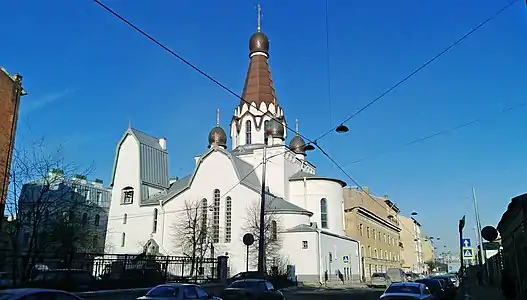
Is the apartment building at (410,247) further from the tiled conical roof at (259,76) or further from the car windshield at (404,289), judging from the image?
the car windshield at (404,289)

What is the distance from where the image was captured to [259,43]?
2525 inches

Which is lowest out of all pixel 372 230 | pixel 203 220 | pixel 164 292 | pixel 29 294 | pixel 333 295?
pixel 333 295

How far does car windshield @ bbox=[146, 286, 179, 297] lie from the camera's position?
14.1m

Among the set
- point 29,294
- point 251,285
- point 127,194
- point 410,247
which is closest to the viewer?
point 29,294

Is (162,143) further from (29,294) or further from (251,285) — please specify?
(29,294)

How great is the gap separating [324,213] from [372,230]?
791 inches

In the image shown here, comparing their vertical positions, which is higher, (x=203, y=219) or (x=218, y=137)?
(x=218, y=137)

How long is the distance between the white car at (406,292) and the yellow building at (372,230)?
153 feet

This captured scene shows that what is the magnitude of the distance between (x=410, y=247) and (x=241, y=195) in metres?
68.7

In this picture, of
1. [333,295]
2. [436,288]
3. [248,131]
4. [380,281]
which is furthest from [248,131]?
[436,288]

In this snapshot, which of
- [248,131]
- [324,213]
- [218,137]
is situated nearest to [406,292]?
[324,213]

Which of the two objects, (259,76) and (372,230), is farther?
(372,230)

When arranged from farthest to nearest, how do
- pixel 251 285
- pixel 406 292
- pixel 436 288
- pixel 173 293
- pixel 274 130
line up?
pixel 274 130, pixel 436 288, pixel 251 285, pixel 406 292, pixel 173 293

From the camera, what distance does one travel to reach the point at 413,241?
111125 millimetres
